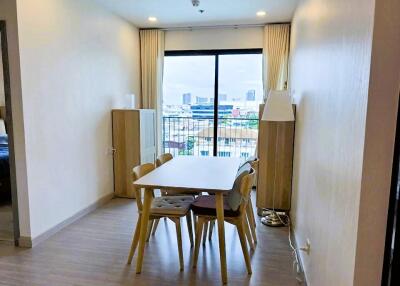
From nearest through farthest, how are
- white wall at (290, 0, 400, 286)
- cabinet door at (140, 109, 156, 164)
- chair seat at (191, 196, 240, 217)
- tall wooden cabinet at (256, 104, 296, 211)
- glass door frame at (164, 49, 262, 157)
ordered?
white wall at (290, 0, 400, 286)
chair seat at (191, 196, 240, 217)
tall wooden cabinet at (256, 104, 296, 211)
cabinet door at (140, 109, 156, 164)
glass door frame at (164, 49, 262, 157)

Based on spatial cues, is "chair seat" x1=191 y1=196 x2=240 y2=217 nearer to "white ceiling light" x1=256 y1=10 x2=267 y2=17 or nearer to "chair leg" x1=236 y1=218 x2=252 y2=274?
"chair leg" x1=236 y1=218 x2=252 y2=274

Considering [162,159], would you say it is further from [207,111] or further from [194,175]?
[207,111]

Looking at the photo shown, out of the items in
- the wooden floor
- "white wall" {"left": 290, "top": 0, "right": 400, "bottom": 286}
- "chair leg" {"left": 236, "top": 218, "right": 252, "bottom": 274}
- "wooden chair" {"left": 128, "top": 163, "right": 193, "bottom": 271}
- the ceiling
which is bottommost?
the wooden floor

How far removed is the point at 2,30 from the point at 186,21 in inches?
107

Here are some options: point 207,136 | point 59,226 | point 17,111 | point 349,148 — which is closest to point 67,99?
point 17,111

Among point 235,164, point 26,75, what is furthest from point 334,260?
point 26,75

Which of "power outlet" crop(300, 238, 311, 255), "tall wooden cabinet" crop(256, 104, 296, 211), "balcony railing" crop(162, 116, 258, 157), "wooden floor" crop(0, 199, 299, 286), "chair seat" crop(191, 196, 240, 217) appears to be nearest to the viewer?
"power outlet" crop(300, 238, 311, 255)

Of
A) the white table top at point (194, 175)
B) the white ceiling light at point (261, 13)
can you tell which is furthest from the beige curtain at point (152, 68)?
the white table top at point (194, 175)

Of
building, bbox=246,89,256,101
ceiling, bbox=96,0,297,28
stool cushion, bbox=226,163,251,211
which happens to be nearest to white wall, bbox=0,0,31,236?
ceiling, bbox=96,0,297,28

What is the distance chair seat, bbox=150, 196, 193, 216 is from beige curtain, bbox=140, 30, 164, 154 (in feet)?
8.57

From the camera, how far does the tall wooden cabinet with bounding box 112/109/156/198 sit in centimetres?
432

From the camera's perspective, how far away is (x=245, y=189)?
232 centimetres

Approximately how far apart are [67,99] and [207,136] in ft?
8.61

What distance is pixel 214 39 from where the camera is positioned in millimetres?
4992
